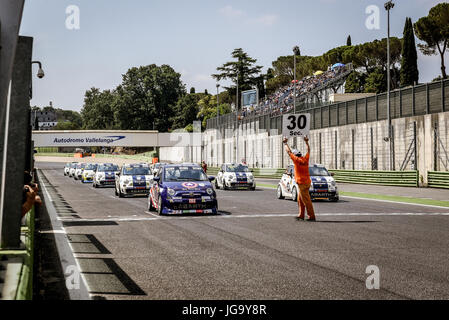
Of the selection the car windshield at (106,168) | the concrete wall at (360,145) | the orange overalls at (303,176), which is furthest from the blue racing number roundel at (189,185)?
the concrete wall at (360,145)

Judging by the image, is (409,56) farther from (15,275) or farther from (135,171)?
(15,275)

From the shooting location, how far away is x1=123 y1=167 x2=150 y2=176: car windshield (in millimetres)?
26984

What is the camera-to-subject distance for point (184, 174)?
18391mm

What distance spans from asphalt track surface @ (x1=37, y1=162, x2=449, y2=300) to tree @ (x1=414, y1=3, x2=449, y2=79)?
5241cm

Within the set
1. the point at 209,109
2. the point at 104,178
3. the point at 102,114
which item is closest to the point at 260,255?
the point at 104,178

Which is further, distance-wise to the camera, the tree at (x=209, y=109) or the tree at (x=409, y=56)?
the tree at (x=209, y=109)

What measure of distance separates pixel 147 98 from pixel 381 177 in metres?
102

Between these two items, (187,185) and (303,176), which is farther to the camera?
(187,185)

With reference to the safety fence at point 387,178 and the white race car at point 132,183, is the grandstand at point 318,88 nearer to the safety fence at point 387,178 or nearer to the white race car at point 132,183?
the safety fence at point 387,178

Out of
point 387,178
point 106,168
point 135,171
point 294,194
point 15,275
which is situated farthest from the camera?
point 387,178

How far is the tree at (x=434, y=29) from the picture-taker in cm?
6384

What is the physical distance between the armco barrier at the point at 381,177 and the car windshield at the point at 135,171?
1627 cm

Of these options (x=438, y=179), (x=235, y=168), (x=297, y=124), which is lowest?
(x=438, y=179)

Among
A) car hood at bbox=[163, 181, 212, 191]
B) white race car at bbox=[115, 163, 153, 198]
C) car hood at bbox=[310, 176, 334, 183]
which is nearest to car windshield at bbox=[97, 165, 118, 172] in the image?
white race car at bbox=[115, 163, 153, 198]
